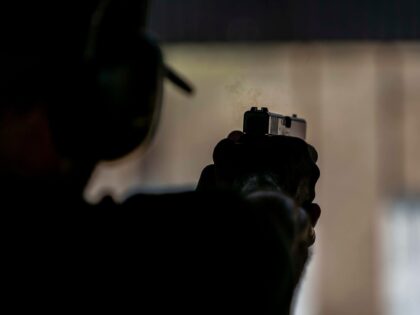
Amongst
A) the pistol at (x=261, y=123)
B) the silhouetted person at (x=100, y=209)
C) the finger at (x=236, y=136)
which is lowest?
the silhouetted person at (x=100, y=209)

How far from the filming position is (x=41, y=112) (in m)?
1.63

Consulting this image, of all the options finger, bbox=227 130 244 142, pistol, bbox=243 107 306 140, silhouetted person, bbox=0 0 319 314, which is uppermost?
pistol, bbox=243 107 306 140

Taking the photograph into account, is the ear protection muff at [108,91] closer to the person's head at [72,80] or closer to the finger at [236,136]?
the person's head at [72,80]

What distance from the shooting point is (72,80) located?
64.1 inches

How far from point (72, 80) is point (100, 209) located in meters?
0.19

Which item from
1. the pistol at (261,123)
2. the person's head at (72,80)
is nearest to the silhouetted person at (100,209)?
the person's head at (72,80)

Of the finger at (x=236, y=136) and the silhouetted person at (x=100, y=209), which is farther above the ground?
the finger at (x=236, y=136)

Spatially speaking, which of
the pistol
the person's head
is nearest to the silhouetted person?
the person's head

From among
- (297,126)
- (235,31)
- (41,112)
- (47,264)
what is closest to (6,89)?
(41,112)

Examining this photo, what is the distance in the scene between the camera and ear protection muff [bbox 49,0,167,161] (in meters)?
1.64

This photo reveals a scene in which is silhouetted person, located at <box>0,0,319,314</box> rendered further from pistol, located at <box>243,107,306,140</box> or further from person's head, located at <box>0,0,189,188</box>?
pistol, located at <box>243,107,306,140</box>

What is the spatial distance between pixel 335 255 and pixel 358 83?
1403mm

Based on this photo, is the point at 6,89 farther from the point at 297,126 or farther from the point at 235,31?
the point at 235,31

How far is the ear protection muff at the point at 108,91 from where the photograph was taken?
1.64 m
